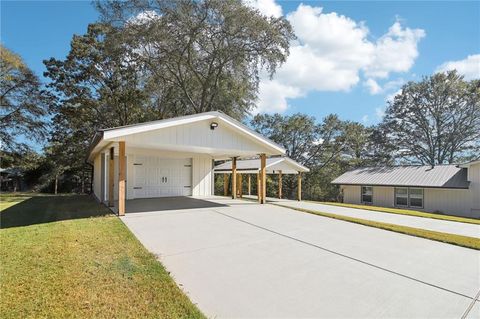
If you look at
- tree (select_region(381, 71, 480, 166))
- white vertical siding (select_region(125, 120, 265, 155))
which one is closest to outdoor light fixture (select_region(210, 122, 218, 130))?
white vertical siding (select_region(125, 120, 265, 155))

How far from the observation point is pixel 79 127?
2178 centimetres

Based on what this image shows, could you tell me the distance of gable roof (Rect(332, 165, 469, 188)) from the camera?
17500 millimetres

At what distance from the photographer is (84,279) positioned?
11.5ft

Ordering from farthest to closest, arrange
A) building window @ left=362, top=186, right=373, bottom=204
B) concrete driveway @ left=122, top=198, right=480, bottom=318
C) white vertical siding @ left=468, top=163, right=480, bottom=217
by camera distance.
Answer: building window @ left=362, top=186, right=373, bottom=204
white vertical siding @ left=468, top=163, right=480, bottom=217
concrete driveway @ left=122, top=198, right=480, bottom=318

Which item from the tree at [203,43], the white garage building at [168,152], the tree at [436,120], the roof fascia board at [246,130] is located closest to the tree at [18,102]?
the tree at [203,43]

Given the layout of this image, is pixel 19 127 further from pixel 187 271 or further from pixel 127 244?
pixel 187 271

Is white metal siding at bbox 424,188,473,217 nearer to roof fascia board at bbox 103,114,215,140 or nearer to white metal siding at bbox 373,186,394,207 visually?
white metal siding at bbox 373,186,394,207

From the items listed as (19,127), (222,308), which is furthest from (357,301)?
(19,127)

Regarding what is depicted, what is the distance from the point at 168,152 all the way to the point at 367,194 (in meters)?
16.5

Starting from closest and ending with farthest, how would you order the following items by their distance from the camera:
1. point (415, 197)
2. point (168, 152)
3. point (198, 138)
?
point (198, 138)
point (168, 152)
point (415, 197)

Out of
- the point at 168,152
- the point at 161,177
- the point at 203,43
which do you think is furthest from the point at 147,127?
the point at 203,43

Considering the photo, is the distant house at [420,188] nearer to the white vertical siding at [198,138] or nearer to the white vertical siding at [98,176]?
the white vertical siding at [198,138]

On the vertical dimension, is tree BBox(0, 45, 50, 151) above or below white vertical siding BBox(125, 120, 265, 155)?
above

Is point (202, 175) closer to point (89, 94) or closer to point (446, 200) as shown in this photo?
point (89, 94)
